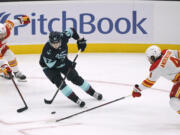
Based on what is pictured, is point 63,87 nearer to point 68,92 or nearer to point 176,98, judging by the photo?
point 68,92

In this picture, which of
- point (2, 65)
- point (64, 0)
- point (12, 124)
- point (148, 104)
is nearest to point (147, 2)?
point (64, 0)

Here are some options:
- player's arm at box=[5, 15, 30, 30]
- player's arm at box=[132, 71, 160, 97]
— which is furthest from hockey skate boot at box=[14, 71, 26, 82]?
player's arm at box=[132, 71, 160, 97]

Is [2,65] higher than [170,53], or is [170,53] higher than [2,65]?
[170,53]

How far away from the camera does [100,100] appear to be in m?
4.57

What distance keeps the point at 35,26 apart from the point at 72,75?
2441 mm

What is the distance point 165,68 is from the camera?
355cm

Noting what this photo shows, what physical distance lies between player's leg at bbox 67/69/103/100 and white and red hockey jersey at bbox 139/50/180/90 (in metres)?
0.96

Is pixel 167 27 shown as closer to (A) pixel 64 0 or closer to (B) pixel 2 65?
(A) pixel 64 0

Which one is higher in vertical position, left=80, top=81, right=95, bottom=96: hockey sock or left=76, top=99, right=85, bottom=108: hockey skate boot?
left=80, top=81, right=95, bottom=96: hockey sock

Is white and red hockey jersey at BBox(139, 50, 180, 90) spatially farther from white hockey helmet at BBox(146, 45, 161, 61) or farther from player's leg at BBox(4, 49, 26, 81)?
player's leg at BBox(4, 49, 26, 81)

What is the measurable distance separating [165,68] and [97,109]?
3.44ft

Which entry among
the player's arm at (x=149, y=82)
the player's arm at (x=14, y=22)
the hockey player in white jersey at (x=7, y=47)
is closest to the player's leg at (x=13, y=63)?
the hockey player in white jersey at (x=7, y=47)

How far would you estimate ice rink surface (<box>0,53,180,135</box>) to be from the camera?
3732 mm

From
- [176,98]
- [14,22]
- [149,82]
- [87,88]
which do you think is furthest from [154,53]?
[14,22]
